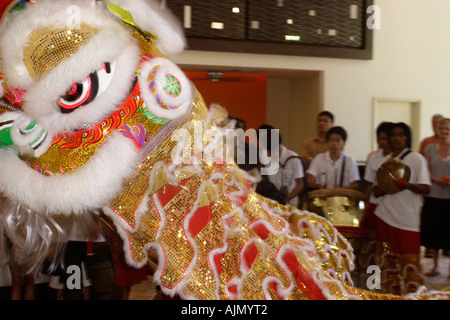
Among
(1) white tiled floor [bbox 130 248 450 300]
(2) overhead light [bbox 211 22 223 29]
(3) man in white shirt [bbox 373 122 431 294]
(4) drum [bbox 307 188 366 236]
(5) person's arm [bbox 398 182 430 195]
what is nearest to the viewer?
(4) drum [bbox 307 188 366 236]

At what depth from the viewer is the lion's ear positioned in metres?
1.44

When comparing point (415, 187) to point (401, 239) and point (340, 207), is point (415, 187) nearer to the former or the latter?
point (401, 239)

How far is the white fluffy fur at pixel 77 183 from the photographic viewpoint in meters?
1.36

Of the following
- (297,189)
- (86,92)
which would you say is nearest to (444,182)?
(297,189)

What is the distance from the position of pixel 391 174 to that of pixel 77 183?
2272 mm

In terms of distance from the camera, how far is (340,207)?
2928 millimetres

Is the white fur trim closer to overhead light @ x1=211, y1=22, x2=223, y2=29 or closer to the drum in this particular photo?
the drum

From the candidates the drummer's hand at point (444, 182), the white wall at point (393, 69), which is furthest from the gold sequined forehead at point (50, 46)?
the white wall at point (393, 69)

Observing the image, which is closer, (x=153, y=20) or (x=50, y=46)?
(x=50, y=46)

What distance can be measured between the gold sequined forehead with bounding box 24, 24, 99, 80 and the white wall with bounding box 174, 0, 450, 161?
531 cm

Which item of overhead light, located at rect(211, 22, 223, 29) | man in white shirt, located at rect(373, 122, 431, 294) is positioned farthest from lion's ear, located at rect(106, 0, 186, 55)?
overhead light, located at rect(211, 22, 223, 29)

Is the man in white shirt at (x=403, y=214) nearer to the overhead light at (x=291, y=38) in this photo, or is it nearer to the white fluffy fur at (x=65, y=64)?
the white fluffy fur at (x=65, y=64)

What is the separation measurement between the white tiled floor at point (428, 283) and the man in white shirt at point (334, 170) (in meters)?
0.78
